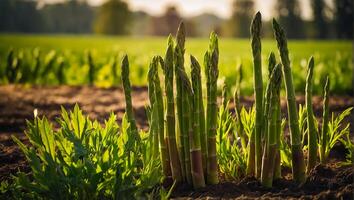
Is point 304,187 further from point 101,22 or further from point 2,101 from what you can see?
point 101,22

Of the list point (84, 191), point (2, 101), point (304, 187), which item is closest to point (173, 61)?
point (84, 191)

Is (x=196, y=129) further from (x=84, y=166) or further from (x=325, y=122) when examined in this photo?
(x=325, y=122)

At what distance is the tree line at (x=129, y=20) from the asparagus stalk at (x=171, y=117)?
57.6m

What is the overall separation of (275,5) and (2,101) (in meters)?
92.2

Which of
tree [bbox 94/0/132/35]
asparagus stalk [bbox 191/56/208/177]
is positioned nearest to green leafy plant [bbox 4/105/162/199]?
asparagus stalk [bbox 191/56/208/177]

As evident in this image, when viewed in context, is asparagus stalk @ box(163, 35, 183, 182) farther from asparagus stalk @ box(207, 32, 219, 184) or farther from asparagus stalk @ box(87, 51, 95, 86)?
asparagus stalk @ box(87, 51, 95, 86)

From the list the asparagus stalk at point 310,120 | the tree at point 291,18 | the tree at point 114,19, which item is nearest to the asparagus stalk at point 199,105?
the asparagus stalk at point 310,120

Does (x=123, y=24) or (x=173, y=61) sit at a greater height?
(x=123, y=24)

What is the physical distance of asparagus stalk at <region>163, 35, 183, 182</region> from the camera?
2.23 metres

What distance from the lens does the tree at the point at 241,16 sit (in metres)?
96.4

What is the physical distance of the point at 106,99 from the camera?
19.4 ft

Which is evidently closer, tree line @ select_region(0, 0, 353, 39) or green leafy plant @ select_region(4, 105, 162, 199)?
green leafy plant @ select_region(4, 105, 162, 199)

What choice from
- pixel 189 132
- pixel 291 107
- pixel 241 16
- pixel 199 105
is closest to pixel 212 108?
pixel 199 105

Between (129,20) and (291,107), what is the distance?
295 feet
